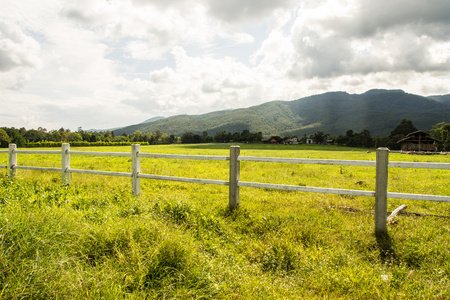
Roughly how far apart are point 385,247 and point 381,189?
107cm

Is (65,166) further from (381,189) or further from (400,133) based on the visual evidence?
(400,133)

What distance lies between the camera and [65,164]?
28.2 feet

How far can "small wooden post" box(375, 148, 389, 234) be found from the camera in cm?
480

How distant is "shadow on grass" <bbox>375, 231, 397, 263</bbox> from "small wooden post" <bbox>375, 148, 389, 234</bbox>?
118 millimetres

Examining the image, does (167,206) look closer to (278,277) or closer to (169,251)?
(169,251)

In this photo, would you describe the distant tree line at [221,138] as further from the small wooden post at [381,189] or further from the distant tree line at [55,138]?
the small wooden post at [381,189]

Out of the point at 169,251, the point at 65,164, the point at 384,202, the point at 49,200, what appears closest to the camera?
the point at 169,251

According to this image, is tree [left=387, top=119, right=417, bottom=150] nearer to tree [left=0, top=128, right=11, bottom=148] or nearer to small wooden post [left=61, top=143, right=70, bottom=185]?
small wooden post [left=61, top=143, right=70, bottom=185]

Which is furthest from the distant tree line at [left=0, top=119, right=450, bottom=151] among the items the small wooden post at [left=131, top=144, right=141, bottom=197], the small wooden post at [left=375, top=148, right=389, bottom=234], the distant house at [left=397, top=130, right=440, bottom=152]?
the small wooden post at [left=131, top=144, right=141, bottom=197]

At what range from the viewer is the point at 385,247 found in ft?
14.4

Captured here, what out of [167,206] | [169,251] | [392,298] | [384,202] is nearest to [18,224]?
[169,251]

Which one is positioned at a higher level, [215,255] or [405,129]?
[405,129]

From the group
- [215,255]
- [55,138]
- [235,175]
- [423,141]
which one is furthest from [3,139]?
[423,141]

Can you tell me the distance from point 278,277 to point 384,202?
2.82 meters
